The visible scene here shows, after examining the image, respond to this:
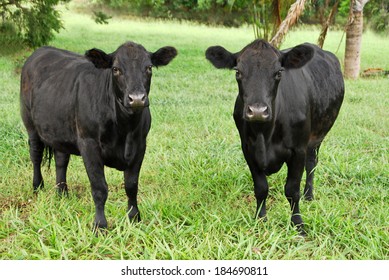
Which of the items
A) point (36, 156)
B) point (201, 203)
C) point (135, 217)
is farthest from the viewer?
point (36, 156)

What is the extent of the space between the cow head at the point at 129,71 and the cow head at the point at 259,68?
55 cm

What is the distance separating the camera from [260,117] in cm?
346

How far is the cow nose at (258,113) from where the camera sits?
11.4 feet

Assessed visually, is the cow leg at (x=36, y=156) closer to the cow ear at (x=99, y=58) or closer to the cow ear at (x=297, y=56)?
the cow ear at (x=99, y=58)

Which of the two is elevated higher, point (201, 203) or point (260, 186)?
point (260, 186)

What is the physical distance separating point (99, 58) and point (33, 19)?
37.1 ft

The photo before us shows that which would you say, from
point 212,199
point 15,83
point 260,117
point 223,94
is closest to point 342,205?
point 212,199

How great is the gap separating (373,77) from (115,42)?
1272cm

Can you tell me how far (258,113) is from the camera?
346 cm

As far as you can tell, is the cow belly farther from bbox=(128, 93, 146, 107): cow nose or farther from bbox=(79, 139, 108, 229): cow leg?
bbox=(79, 139, 108, 229): cow leg

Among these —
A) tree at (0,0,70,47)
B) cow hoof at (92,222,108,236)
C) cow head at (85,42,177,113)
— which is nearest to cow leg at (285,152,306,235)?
cow head at (85,42,177,113)

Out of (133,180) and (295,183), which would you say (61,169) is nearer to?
(133,180)

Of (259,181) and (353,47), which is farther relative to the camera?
(353,47)

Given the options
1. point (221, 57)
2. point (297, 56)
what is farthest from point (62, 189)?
point (297, 56)
